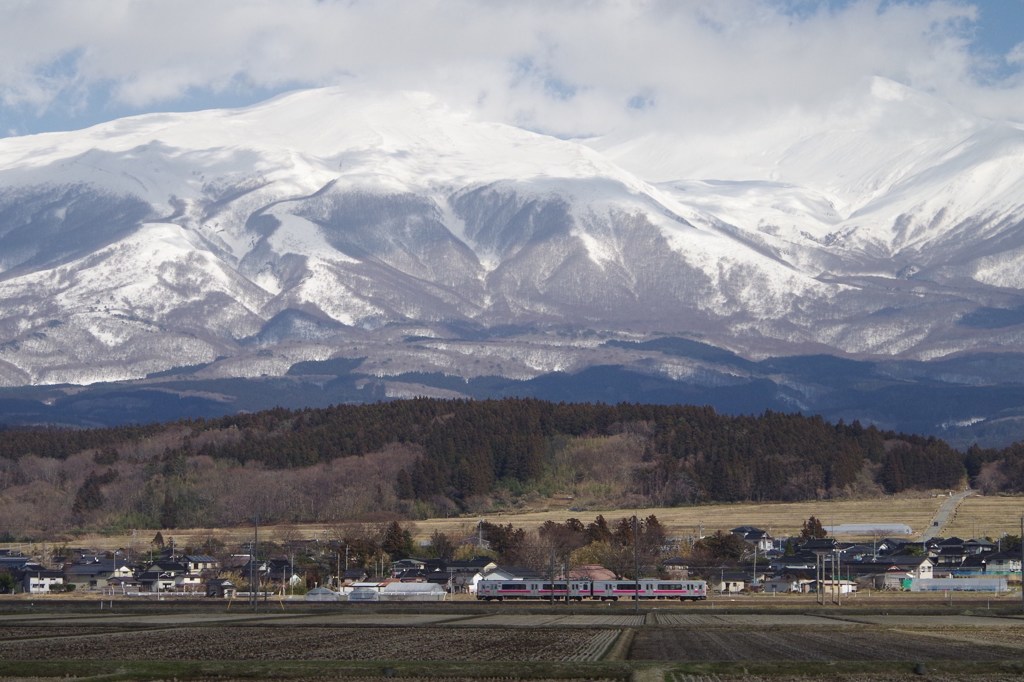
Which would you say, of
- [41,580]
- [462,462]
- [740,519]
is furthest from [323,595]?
[462,462]

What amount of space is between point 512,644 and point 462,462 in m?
111

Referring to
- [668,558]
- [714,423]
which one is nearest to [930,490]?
[714,423]

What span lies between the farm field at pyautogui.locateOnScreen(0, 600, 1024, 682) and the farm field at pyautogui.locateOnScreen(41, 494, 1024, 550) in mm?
52562

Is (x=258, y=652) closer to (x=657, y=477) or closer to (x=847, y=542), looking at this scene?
(x=847, y=542)

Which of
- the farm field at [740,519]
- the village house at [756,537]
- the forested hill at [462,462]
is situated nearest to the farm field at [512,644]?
the village house at [756,537]

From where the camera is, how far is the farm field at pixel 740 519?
13062cm

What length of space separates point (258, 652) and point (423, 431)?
12611 centimetres

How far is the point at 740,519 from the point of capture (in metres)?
138

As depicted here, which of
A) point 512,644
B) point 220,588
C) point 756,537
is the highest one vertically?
point 756,537

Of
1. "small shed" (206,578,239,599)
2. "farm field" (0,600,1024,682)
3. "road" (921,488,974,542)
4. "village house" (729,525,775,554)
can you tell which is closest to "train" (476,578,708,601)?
"farm field" (0,600,1024,682)

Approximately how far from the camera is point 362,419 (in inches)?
7151

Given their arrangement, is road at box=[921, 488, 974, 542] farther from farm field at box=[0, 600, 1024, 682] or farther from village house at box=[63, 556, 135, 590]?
village house at box=[63, 556, 135, 590]

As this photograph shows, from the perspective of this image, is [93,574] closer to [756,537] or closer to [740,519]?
[756,537]

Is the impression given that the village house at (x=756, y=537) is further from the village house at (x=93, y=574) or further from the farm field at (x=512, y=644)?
the farm field at (x=512, y=644)
